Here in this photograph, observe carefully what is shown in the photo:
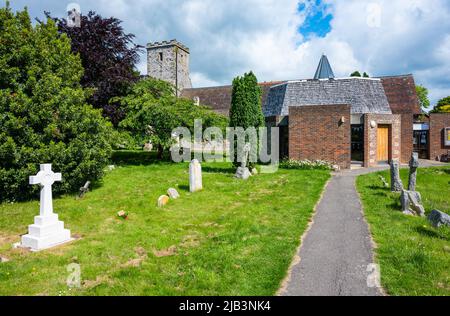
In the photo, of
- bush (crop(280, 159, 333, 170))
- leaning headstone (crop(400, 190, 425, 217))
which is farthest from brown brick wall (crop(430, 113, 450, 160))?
leaning headstone (crop(400, 190, 425, 217))

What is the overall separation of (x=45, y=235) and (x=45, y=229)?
14cm

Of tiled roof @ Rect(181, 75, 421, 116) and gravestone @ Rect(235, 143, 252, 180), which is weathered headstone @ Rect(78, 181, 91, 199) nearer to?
gravestone @ Rect(235, 143, 252, 180)

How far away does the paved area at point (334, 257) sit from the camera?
4.67m

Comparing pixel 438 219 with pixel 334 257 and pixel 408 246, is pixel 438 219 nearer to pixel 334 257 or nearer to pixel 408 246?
pixel 408 246

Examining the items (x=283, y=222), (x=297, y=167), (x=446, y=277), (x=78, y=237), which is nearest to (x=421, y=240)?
(x=446, y=277)

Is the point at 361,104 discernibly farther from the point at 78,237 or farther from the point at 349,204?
the point at 78,237

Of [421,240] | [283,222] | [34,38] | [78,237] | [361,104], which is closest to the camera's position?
[421,240]

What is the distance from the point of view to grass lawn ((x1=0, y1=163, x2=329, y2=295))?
16.3 feet

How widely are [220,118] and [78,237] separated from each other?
48.0 ft

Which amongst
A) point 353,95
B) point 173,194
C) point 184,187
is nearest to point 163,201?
point 173,194

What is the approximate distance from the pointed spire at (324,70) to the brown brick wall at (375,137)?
248 inches

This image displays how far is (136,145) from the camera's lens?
58.4 ft

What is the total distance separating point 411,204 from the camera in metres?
8.94

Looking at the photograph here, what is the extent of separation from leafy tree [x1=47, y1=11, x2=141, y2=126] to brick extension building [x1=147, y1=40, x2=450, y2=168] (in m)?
10.2
